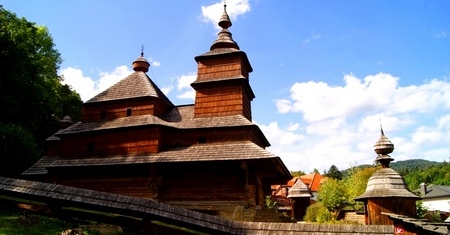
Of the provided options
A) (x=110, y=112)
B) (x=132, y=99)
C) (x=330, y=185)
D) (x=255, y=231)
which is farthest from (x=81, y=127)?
(x=330, y=185)

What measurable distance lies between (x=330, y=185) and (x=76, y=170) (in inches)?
824

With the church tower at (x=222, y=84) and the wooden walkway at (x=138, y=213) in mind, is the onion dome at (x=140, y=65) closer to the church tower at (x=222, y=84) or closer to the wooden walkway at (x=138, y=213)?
the church tower at (x=222, y=84)

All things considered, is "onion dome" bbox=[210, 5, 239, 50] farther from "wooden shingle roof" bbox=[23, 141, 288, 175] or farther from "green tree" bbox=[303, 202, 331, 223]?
"green tree" bbox=[303, 202, 331, 223]

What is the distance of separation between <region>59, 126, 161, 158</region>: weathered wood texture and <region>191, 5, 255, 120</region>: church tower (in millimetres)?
2807

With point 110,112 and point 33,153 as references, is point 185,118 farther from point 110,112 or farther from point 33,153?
point 33,153

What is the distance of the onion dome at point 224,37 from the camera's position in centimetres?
2123

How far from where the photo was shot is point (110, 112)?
1980 cm

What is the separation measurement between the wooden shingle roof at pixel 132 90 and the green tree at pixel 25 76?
5.14 meters

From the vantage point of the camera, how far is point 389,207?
16.9 metres

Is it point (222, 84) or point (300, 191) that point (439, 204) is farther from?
point (222, 84)

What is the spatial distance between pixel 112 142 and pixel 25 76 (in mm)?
9155

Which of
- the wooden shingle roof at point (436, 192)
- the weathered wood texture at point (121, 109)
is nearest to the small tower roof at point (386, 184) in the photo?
the weathered wood texture at point (121, 109)

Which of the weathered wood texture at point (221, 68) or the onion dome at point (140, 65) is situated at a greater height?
the onion dome at point (140, 65)

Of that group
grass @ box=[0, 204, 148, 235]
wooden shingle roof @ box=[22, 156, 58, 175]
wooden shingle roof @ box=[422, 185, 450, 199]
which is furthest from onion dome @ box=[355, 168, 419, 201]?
wooden shingle roof @ box=[422, 185, 450, 199]
